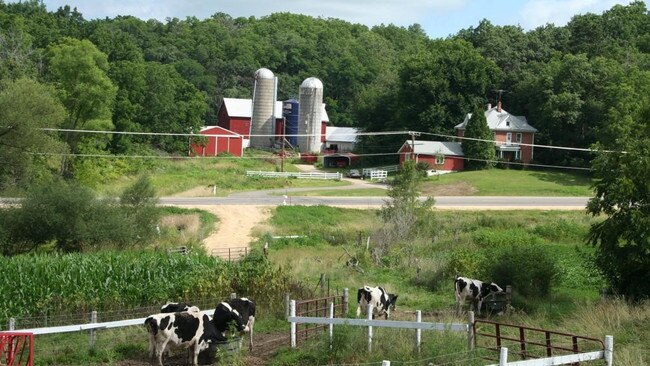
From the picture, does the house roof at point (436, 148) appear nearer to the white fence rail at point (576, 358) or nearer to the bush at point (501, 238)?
the bush at point (501, 238)

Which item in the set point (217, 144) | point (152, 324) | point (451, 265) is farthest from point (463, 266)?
point (217, 144)

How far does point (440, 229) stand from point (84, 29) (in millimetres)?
68507

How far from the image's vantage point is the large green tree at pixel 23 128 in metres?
42.8

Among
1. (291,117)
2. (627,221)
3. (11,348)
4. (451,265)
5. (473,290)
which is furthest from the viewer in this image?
(291,117)

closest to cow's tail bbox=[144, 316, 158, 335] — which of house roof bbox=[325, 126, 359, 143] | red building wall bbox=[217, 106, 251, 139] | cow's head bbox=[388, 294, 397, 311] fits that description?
cow's head bbox=[388, 294, 397, 311]

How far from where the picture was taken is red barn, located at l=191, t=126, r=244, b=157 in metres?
85.8

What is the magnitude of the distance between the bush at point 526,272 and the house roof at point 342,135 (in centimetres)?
6658

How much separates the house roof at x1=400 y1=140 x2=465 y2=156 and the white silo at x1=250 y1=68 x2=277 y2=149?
25150 millimetres

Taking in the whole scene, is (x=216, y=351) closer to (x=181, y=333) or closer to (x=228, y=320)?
(x=181, y=333)

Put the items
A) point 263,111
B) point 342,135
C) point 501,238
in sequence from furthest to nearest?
point 263,111
point 342,135
point 501,238

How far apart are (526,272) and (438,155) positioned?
4992 centimetres

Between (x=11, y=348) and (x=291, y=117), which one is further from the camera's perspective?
(x=291, y=117)

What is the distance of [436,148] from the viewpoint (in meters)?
77.1

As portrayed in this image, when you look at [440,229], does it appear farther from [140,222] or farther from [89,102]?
[89,102]
